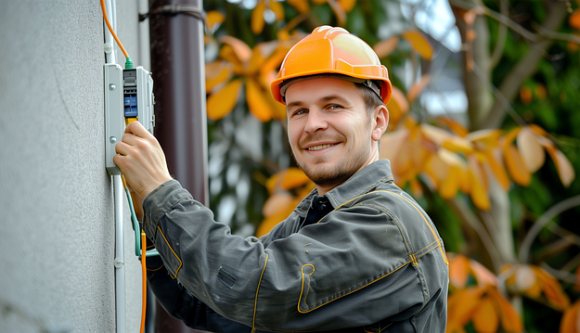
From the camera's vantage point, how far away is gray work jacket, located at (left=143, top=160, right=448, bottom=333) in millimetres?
1162

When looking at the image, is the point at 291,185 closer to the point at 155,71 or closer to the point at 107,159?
the point at 155,71

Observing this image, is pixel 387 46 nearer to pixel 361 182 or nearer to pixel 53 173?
pixel 361 182

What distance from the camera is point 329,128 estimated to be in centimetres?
161

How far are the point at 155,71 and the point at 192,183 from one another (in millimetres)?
471

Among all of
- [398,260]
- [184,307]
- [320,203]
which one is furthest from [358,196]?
[184,307]

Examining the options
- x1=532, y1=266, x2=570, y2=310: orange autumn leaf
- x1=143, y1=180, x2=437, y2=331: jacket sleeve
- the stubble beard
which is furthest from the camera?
x1=532, y1=266, x2=570, y2=310: orange autumn leaf

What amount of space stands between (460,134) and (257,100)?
3.89 feet

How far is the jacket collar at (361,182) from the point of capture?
1.53 m

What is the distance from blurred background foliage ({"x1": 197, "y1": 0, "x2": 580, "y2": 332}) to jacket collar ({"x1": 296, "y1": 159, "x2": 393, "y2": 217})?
77 cm

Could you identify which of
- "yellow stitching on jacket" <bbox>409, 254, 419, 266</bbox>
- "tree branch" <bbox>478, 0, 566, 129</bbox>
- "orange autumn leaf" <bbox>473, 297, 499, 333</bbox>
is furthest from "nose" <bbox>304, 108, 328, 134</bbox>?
"tree branch" <bbox>478, 0, 566, 129</bbox>

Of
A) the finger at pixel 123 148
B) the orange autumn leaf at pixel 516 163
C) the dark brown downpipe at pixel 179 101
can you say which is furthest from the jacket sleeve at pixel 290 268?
the orange autumn leaf at pixel 516 163

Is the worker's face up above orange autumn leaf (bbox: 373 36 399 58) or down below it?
below

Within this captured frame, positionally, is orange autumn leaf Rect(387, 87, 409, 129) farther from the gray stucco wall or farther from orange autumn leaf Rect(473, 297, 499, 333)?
the gray stucco wall

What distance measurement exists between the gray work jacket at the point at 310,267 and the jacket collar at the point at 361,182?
0.60 feet
